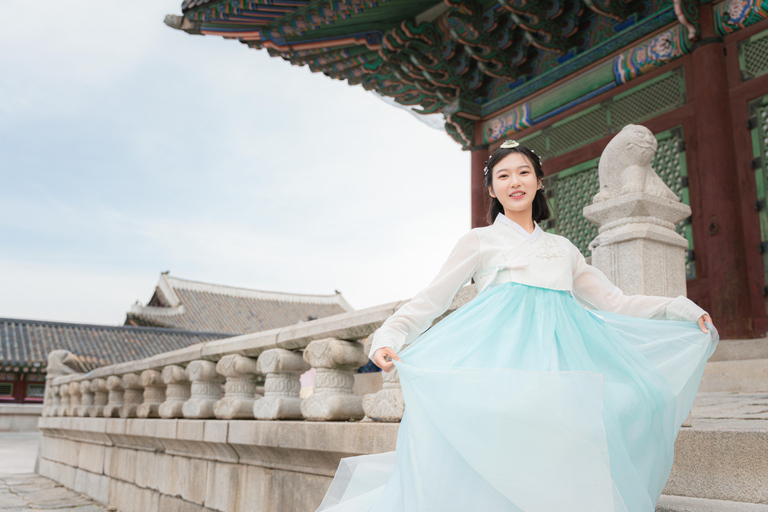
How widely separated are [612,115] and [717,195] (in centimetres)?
162

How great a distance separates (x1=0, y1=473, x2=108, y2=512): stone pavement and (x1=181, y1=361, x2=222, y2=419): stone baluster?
285cm

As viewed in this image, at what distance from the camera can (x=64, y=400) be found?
9.66 m

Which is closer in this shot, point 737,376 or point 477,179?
point 737,376

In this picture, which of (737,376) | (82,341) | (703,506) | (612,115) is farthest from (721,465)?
(82,341)

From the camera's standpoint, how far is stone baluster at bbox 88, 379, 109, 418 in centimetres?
756

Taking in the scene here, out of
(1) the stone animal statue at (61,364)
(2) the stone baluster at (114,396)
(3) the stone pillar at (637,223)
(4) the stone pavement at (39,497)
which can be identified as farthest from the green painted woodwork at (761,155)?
(1) the stone animal statue at (61,364)

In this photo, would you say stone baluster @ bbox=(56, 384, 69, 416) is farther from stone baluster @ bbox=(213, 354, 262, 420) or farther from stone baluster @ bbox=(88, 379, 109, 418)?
stone baluster @ bbox=(213, 354, 262, 420)

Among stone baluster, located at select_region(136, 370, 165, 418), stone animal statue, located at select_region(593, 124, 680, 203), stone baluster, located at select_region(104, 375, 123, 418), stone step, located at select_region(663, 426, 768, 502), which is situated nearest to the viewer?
stone step, located at select_region(663, 426, 768, 502)

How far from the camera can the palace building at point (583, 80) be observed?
529 cm

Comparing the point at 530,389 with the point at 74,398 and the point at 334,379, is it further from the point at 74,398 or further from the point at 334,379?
the point at 74,398

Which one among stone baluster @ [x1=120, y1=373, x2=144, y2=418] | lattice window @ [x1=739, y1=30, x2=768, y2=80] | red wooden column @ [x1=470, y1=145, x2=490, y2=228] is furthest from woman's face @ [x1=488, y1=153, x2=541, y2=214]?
red wooden column @ [x1=470, y1=145, x2=490, y2=228]

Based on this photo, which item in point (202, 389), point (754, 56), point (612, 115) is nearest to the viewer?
point (202, 389)

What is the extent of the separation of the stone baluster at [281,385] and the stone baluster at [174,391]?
1.61 m

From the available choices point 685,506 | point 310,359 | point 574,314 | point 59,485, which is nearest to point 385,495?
point 574,314
